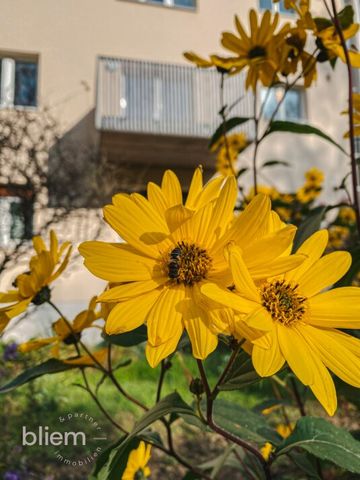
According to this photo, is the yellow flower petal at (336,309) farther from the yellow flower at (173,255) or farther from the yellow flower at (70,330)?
the yellow flower at (70,330)

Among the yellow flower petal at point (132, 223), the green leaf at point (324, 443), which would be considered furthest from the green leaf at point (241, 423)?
the yellow flower petal at point (132, 223)

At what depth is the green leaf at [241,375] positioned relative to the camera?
1.19 ft

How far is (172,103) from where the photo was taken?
181 inches

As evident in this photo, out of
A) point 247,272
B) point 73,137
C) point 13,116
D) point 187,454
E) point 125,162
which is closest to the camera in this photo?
point 247,272

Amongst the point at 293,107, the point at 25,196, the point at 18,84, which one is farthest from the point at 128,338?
the point at 293,107

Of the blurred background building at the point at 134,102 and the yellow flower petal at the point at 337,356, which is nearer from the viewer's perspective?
the yellow flower petal at the point at 337,356

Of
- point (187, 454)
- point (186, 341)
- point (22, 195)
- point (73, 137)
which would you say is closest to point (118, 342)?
point (186, 341)

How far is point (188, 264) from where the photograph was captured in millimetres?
324

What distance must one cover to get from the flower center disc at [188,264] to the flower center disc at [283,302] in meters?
0.05

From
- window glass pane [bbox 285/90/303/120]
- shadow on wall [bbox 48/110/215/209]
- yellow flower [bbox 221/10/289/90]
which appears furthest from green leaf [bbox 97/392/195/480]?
window glass pane [bbox 285/90/303/120]

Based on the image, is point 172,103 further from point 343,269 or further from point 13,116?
point 343,269

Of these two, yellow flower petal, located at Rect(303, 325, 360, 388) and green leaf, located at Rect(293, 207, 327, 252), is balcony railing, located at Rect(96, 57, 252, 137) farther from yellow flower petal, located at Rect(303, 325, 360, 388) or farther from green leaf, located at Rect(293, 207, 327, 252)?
yellow flower petal, located at Rect(303, 325, 360, 388)

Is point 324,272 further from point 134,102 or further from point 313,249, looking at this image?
point 134,102

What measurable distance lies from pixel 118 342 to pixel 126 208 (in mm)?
249
